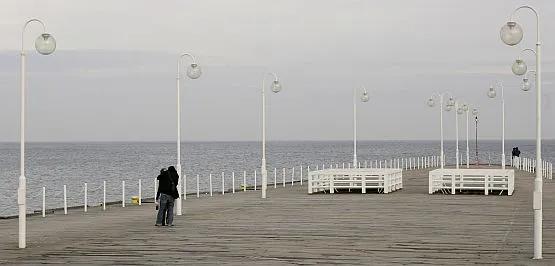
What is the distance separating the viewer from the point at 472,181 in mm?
39844

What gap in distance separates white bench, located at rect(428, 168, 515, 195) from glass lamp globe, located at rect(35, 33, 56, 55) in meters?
22.4

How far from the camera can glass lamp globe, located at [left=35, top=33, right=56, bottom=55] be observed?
20406 mm

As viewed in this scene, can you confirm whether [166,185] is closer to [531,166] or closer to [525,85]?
[525,85]

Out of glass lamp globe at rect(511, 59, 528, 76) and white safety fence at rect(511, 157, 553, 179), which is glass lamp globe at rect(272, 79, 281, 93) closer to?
glass lamp globe at rect(511, 59, 528, 76)

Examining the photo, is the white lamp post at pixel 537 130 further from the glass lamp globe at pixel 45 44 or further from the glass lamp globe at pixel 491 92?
the glass lamp globe at pixel 491 92

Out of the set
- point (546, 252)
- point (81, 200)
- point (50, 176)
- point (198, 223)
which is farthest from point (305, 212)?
point (50, 176)

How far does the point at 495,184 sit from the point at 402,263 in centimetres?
2342

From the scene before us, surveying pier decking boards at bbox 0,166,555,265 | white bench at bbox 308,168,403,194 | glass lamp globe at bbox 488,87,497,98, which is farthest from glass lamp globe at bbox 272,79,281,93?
glass lamp globe at bbox 488,87,497,98

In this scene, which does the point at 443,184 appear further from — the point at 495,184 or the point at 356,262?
the point at 356,262

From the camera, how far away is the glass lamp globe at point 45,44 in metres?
20.4

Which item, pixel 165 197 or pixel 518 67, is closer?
pixel 165 197

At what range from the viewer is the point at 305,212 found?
2980 centimetres

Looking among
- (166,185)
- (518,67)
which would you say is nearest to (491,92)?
(518,67)

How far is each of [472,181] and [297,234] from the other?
18665 millimetres
